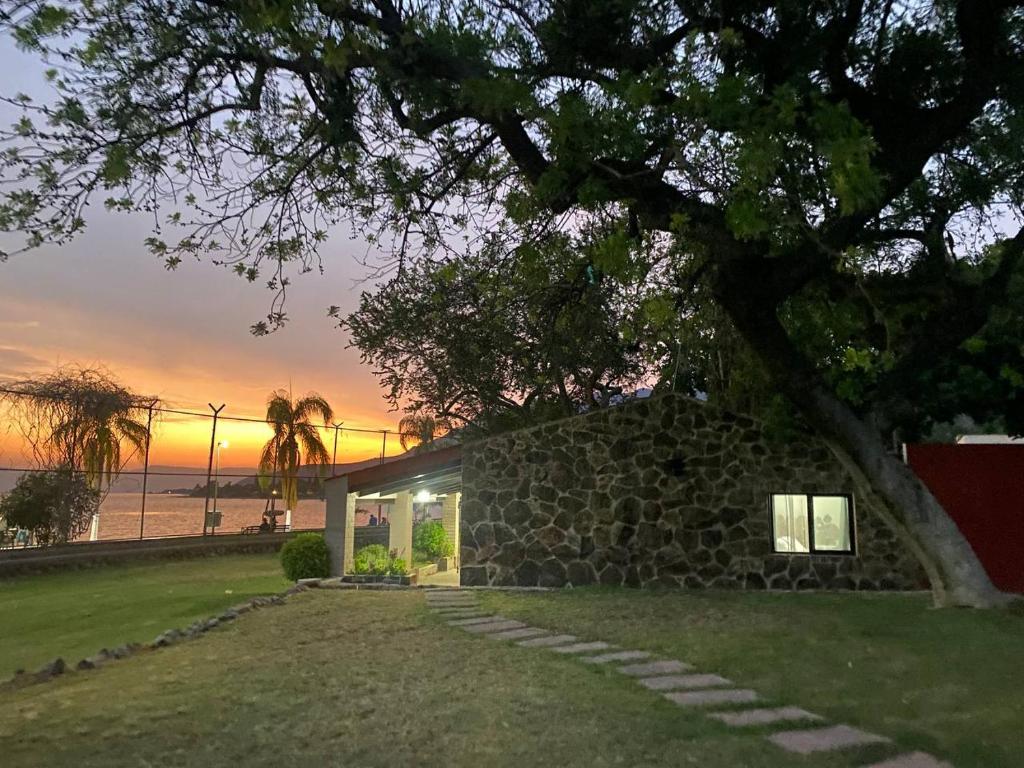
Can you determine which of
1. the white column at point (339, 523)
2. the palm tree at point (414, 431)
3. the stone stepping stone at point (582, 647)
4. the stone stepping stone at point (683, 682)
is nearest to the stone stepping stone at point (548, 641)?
the stone stepping stone at point (582, 647)

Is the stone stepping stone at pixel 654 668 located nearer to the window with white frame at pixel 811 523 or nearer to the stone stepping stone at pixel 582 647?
the stone stepping stone at pixel 582 647

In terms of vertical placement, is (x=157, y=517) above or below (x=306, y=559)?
below

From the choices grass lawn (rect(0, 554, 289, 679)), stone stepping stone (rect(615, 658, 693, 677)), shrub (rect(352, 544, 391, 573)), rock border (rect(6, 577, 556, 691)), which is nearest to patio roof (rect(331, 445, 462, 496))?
shrub (rect(352, 544, 391, 573))

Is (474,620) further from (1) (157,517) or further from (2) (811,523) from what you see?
(1) (157,517)

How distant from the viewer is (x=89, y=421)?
18.5 meters

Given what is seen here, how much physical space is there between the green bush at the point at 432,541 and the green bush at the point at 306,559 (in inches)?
154

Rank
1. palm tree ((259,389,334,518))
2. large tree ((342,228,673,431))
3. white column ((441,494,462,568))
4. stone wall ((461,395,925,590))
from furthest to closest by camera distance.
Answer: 1. palm tree ((259,389,334,518))
2. white column ((441,494,462,568))
3. large tree ((342,228,673,431))
4. stone wall ((461,395,925,590))

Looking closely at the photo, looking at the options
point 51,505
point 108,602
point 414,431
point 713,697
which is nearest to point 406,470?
point 108,602

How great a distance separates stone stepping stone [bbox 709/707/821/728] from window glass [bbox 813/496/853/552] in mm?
8426

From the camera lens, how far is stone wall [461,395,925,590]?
12.7 m

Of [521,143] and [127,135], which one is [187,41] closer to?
[127,135]

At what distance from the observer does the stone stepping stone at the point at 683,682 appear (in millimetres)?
5883

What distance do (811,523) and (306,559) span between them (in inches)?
355

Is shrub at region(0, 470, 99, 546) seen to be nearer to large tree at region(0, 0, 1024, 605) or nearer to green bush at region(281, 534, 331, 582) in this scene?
green bush at region(281, 534, 331, 582)
